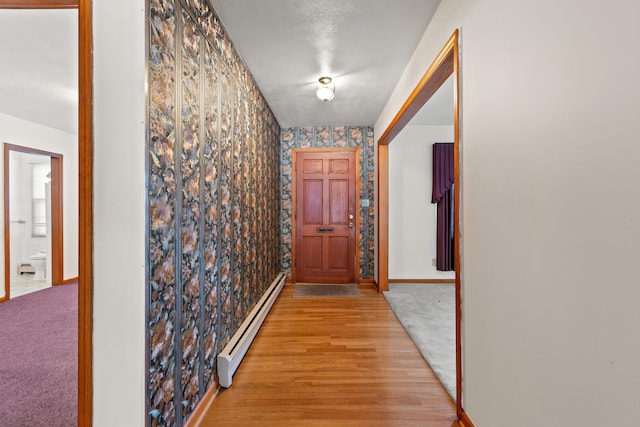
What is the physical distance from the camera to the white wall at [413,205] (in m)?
4.54

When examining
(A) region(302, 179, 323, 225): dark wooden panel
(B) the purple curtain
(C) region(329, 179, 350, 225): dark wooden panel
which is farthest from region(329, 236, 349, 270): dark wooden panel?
(B) the purple curtain

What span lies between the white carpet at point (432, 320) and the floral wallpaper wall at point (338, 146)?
0.78 metres

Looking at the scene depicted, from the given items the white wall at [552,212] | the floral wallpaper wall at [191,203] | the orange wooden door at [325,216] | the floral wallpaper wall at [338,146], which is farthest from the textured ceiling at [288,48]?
the orange wooden door at [325,216]

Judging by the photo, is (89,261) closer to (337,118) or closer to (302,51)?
(302,51)

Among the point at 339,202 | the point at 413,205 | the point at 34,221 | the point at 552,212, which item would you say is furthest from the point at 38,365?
the point at 34,221

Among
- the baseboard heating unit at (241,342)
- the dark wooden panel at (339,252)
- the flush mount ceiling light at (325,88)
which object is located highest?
the flush mount ceiling light at (325,88)

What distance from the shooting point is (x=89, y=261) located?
3.48ft

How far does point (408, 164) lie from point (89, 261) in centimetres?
427

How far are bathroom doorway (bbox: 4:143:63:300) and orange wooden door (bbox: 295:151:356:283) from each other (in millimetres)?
3680

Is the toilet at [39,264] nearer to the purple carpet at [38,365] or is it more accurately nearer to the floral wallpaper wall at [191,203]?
the purple carpet at [38,365]

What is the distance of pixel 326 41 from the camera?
2.20 metres

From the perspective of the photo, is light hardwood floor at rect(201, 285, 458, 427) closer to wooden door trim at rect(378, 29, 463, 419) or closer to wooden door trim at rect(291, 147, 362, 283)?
wooden door trim at rect(378, 29, 463, 419)

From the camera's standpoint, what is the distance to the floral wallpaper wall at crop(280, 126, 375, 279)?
177 inches

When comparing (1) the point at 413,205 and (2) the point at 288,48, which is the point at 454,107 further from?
(1) the point at 413,205
